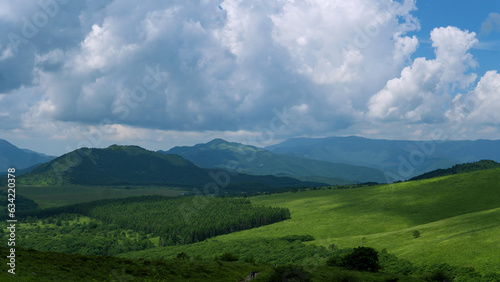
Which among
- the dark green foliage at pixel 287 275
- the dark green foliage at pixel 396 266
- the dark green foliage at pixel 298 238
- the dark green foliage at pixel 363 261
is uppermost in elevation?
the dark green foliage at pixel 287 275

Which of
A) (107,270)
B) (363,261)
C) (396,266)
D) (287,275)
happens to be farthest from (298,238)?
(107,270)

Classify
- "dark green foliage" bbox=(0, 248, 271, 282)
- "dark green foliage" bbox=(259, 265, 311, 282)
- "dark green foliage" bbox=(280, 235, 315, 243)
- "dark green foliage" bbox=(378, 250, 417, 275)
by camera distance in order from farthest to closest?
"dark green foliage" bbox=(280, 235, 315, 243) < "dark green foliage" bbox=(378, 250, 417, 275) < "dark green foliage" bbox=(0, 248, 271, 282) < "dark green foliage" bbox=(259, 265, 311, 282)

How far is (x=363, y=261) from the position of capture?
6359 centimetres

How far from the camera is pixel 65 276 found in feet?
162

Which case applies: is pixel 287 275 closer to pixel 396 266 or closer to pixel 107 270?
pixel 107 270

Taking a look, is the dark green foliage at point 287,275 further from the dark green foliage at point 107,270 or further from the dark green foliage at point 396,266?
the dark green foliage at point 396,266

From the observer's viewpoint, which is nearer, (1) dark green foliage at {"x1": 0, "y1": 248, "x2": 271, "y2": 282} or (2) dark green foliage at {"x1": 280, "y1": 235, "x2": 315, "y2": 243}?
(1) dark green foliage at {"x1": 0, "y1": 248, "x2": 271, "y2": 282}

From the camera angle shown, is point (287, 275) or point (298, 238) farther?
point (298, 238)

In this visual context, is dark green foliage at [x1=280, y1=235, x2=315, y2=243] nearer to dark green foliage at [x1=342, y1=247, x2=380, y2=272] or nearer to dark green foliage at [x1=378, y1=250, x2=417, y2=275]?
dark green foliage at [x1=378, y1=250, x2=417, y2=275]

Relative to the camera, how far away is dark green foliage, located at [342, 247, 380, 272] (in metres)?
62.8

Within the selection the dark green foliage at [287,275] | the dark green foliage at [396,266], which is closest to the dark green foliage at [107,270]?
the dark green foliage at [287,275]

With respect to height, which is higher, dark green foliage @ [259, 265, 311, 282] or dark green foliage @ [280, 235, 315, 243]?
dark green foliage @ [259, 265, 311, 282]

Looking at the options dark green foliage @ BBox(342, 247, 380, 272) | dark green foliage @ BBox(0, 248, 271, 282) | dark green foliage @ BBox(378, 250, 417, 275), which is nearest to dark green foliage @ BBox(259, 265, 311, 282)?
dark green foliage @ BBox(0, 248, 271, 282)

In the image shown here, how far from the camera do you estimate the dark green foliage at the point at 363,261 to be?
206 ft
